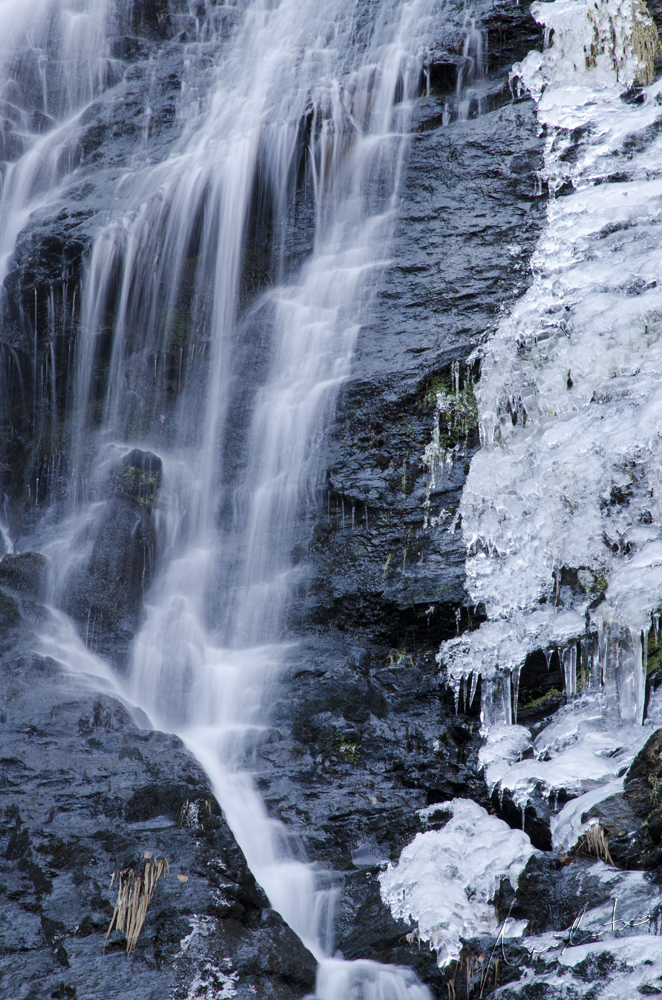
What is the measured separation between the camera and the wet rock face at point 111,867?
423 centimetres

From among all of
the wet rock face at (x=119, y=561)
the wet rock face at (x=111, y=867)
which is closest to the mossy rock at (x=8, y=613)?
the wet rock face at (x=119, y=561)

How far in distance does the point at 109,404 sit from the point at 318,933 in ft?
21.0

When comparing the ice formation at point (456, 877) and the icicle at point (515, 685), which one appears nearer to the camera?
the ice formation at point (456, 877)

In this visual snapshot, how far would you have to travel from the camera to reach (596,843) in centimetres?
456

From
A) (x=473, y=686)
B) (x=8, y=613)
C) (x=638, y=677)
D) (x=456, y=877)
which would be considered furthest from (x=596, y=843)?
(x=8, y=613)

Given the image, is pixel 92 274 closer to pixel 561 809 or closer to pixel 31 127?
pixel 31 127

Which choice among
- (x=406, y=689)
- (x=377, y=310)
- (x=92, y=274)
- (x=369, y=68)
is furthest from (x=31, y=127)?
(x=406, y=689)

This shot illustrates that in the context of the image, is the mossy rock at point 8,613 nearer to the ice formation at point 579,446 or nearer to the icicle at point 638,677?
the ice formation at point 579,446

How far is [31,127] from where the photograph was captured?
1199cm

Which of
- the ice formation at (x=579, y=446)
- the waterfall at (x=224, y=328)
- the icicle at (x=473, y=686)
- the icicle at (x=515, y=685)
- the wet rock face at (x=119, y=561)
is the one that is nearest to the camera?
the ice formation at (x=579, y=446)

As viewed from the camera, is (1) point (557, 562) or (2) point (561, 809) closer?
(2) point (561, 809)

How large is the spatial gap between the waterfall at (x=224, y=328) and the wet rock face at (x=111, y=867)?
2.08ft

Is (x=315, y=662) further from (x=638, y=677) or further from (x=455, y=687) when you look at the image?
(x=638, y=677)

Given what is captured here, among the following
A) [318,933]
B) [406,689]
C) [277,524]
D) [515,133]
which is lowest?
[318,933]
